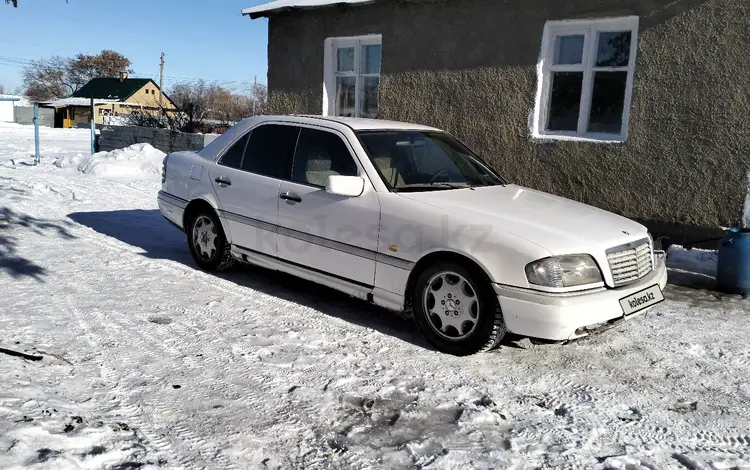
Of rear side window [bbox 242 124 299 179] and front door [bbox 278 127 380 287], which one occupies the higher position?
rear side window [bbox 242 124 299 179]

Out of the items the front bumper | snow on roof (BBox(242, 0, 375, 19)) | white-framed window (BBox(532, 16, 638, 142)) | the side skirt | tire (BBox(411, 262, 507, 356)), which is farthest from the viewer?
snow on roof (BBox(242, 0, 375, 19))

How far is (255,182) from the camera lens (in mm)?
5633

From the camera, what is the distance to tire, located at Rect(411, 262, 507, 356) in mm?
4145

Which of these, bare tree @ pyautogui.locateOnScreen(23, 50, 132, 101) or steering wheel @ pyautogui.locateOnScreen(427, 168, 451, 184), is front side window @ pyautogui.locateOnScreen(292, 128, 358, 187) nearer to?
steering wheel @ pyautogui.locateOnScreen(427, 168, 451, 184)

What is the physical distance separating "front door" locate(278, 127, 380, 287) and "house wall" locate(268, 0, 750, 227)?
12.8 feet

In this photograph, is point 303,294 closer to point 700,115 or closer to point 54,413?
point 54,413

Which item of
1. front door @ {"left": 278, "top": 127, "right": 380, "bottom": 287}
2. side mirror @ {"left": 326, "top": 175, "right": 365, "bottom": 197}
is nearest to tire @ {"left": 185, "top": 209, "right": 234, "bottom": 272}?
front door @ {"left": 278, "top": 127, "right": 380, "bottom": 287}

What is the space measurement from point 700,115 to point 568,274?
425cm

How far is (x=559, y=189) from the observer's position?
8.18 metres

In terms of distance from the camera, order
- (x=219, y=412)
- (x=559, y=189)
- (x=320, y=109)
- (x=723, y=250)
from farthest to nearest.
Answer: (x=320, y=109) < (x=559, y=189) < (x=723, y=250) < (x=219, y=412)

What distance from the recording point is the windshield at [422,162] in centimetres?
491

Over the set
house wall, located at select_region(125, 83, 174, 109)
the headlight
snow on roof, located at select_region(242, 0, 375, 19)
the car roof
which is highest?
house wall, located at select_region(125, 83, 174, 109)

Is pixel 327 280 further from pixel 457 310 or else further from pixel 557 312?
pixel 557 312

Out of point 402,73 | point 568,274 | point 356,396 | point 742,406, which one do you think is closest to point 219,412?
point 356,396
